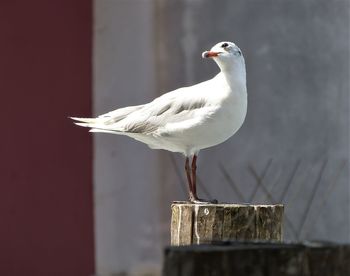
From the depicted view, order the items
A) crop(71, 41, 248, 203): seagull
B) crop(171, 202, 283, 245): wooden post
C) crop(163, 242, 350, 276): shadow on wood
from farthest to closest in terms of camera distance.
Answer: crop(71, 41, 248, 203): seagull → crop(171, 202, 283, 245): wooden post → crop(163, 242, 350, 276): shadow on wood

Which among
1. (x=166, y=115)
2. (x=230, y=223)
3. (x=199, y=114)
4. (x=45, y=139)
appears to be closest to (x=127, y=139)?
(x=45, y=139)

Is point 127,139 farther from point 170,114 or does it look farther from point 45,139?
point 170,114

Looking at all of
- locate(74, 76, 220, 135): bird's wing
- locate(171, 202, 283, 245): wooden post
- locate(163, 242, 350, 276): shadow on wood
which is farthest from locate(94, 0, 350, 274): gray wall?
locate(163, 242, 350, 276): shadow on wood

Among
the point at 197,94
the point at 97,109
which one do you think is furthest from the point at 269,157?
the point at 197,94

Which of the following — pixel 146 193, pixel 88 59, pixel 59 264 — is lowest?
pixel 59 264

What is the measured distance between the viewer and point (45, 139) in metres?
5.91

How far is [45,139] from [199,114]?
7.66 feet

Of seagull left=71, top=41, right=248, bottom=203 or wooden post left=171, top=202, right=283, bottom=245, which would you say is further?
seagull left=71, top=41, right=248, bottom=203

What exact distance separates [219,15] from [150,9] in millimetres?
434

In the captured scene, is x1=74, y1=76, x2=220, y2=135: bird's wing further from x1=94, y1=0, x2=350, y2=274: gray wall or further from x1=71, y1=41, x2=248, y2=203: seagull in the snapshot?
x1=94, y1=0, x2=350, y2=274: gray wall

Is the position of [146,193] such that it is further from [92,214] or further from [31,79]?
[31,79]

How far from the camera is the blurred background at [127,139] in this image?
5.83m

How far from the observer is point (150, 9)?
231 inches

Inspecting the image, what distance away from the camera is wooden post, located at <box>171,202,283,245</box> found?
3365 mm
